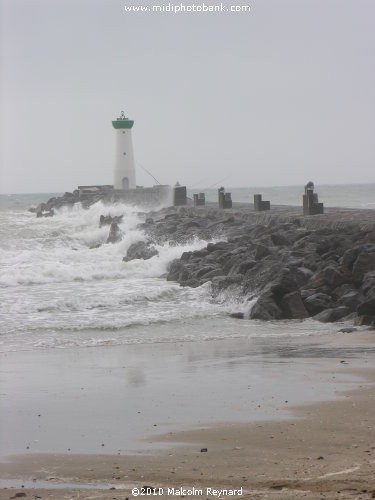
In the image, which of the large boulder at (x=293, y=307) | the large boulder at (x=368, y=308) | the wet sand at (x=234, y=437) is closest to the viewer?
the wet sand at (x=234, y=437)

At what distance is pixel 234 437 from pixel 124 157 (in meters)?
34.6

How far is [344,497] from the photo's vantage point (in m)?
3.92

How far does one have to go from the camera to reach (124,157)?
129 feet

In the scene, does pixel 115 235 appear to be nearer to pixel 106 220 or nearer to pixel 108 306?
pixel 106 220

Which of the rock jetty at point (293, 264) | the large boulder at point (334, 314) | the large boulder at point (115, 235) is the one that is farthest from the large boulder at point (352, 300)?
the large boulder at point (115, 235)

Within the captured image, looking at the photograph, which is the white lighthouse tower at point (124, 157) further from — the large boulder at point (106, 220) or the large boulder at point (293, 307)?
the large boulder at point (293, 307)

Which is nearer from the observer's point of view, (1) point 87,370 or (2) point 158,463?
(2) point 158,463

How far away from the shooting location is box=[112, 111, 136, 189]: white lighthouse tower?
3922 cm

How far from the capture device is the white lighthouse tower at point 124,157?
39219mm

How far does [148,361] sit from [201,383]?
131cm

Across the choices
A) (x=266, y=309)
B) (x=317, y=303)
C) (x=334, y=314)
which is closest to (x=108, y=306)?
(x=266, y=309)

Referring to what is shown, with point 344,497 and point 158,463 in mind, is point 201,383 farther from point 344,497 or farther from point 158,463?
point 344,497

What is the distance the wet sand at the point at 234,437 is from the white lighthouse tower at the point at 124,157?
31.6 meters

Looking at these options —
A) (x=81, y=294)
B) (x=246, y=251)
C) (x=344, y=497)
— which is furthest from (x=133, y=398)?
(x=246, y=251)
